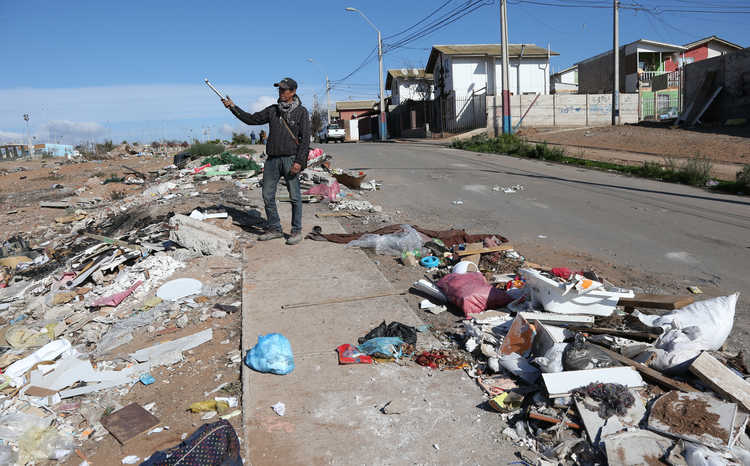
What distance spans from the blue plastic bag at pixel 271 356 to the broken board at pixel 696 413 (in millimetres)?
2143

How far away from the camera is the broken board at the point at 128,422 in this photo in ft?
9.38

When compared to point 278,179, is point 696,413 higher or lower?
lower

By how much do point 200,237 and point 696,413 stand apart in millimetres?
5160

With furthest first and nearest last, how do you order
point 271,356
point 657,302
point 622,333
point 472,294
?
point 472,294, point 657,302, point 622,333, point 271,356

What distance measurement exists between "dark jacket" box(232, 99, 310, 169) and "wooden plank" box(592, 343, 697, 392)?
157 inches

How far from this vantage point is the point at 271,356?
335 centimetres

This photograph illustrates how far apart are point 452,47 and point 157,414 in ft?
133

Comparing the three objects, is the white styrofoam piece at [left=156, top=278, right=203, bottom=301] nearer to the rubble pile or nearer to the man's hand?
the rubble pile

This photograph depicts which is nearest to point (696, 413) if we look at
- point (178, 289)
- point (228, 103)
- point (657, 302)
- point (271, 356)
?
point (657, 302)

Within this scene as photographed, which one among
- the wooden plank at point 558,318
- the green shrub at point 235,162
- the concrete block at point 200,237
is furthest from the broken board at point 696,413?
the green shrub at point 235,162

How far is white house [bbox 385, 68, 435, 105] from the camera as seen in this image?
46312 mm

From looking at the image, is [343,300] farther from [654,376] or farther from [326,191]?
[326,191]

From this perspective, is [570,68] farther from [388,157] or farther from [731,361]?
[731,361]

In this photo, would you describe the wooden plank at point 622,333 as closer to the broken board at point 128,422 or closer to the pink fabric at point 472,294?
the pink fabric at point 472,294
